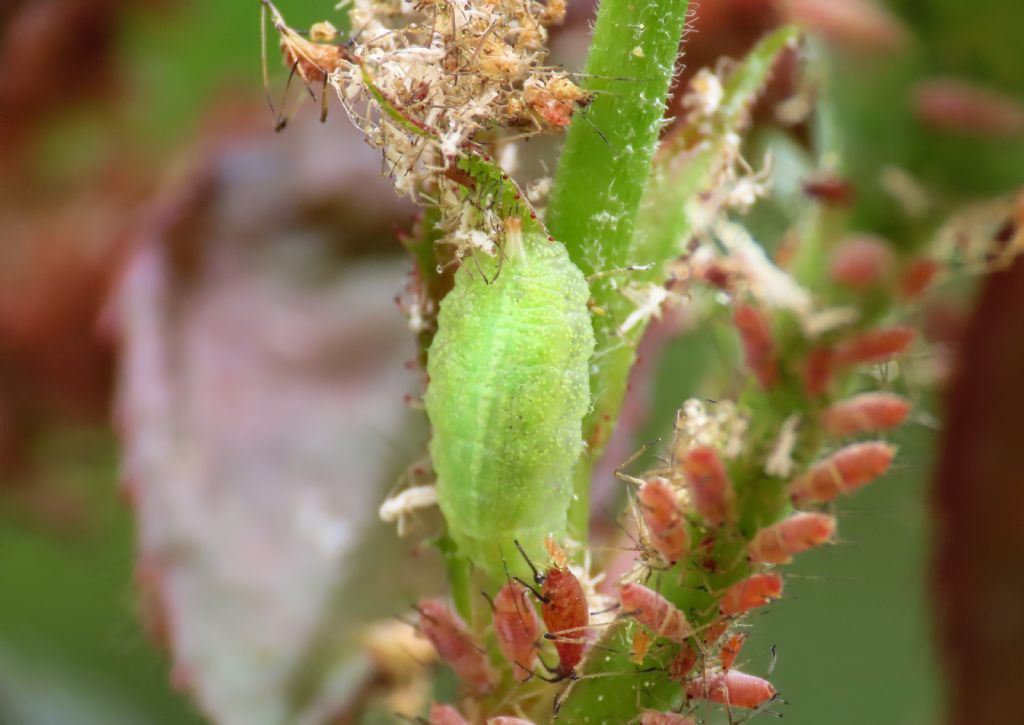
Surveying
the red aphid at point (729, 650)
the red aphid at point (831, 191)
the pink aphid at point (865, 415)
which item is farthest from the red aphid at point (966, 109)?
the red aphid at point (729, 650)

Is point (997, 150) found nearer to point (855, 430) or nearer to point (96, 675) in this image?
point (855, 430)

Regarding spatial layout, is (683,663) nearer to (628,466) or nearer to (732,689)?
(732,689)

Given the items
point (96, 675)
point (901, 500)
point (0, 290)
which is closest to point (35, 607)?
point (96, 675)

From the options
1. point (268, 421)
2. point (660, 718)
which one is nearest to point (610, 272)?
point (660, 718)

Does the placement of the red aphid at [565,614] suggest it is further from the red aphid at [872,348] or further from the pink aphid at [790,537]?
the red aphid at [872,348]

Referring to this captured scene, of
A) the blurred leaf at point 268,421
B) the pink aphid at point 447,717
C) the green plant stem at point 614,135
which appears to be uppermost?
the green plant stem at point 614,135

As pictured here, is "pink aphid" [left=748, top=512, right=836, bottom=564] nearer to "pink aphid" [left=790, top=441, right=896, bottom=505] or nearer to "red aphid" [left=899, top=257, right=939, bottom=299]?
"pink aphid" [left=790, top=441, right=896, bottom=505]
